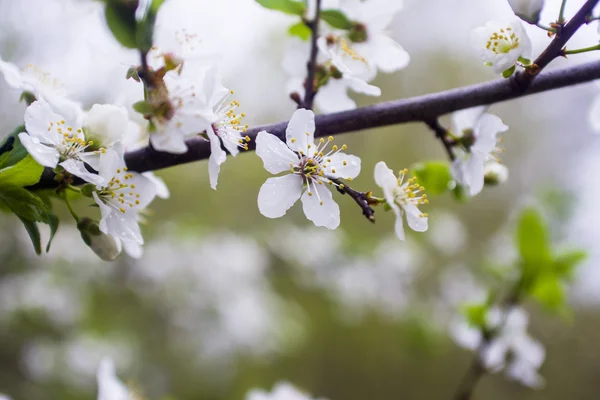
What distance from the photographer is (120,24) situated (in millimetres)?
426

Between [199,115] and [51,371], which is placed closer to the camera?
[199,115]

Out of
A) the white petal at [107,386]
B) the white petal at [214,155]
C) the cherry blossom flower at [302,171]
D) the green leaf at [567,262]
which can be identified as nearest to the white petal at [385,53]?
the cherry blossom flower at [302,171]

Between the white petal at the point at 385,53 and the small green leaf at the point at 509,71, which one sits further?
the white petal at the point at 385,53

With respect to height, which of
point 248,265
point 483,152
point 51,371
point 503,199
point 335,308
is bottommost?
point 503,199

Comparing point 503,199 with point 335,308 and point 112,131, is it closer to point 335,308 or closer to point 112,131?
point 335,308

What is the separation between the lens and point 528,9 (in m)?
0.49

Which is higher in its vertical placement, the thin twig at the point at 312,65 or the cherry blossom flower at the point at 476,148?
the thin twig at the point at 312,65

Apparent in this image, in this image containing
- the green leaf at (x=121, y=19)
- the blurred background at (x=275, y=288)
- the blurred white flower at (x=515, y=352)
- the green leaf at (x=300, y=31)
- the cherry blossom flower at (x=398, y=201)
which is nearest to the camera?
the green leaf at (x=121, y=19)

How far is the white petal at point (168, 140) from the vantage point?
1.44 ft

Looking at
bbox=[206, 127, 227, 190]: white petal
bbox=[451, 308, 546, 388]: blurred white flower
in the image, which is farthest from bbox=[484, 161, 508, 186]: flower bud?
bbox=[451, 308, 546, 388]: blurred white flower

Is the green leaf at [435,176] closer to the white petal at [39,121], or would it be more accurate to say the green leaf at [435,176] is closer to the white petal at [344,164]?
the white petal at [344,164]

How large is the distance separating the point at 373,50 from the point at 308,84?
0.43ft

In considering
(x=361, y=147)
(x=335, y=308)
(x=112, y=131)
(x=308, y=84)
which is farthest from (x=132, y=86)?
(x=361, y=147)

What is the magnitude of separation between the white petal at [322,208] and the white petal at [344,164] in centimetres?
3
